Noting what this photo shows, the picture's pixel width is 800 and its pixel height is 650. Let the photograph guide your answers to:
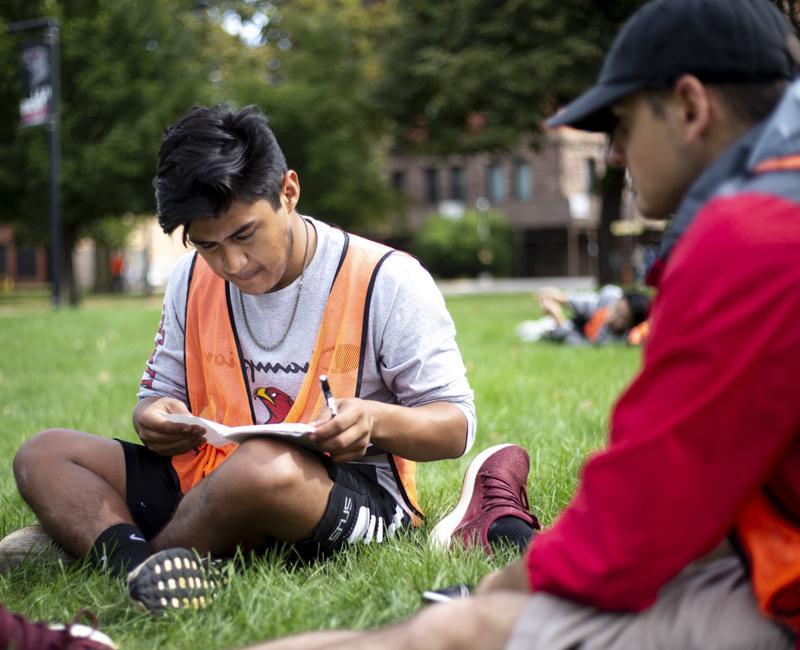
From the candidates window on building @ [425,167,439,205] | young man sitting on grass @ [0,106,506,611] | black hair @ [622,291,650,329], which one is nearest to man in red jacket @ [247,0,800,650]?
young man sitting on grass @ [0,106,506,611]

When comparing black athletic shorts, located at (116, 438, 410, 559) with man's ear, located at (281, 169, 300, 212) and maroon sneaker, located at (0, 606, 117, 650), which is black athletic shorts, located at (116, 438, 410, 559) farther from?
maroon sneaker, located at (0, 606, 117, 650)

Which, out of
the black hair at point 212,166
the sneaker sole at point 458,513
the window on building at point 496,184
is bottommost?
the sneaker sole at point 458,513

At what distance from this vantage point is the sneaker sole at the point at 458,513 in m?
3.16

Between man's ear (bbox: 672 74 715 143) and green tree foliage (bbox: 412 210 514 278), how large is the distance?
134 ft

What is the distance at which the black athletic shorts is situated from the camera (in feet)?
10.2

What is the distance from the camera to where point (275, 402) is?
317cm

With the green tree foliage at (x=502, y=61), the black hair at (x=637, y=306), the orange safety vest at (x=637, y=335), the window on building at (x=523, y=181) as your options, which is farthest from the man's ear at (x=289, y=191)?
the window on building at (x=523, y=181)

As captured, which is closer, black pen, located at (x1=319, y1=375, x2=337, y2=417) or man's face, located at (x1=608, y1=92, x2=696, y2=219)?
man's face, located at (x1=608, y1=92, x2=696, y2=219)

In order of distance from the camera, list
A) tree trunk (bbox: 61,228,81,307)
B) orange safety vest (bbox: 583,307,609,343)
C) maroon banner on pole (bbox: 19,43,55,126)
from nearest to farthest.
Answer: orange safety vest (bbox: 583,307,609,343) < maroon banner on pole (bbox: 19,43,55,126) < tree trunk (bbox: 61,228,81,307)

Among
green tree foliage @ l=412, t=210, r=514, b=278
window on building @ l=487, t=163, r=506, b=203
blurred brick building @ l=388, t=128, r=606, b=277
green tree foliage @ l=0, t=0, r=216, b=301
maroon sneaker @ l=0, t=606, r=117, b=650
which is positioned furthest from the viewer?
window on building @ l=487, t=163, r=506, b=203

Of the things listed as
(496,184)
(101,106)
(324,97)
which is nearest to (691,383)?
(101,106)

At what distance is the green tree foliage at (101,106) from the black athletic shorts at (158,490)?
25374mm

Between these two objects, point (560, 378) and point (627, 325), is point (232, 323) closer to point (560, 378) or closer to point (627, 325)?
point (560, 378)

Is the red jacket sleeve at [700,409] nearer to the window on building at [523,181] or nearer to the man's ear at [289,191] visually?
the man's ear at [289,191]
